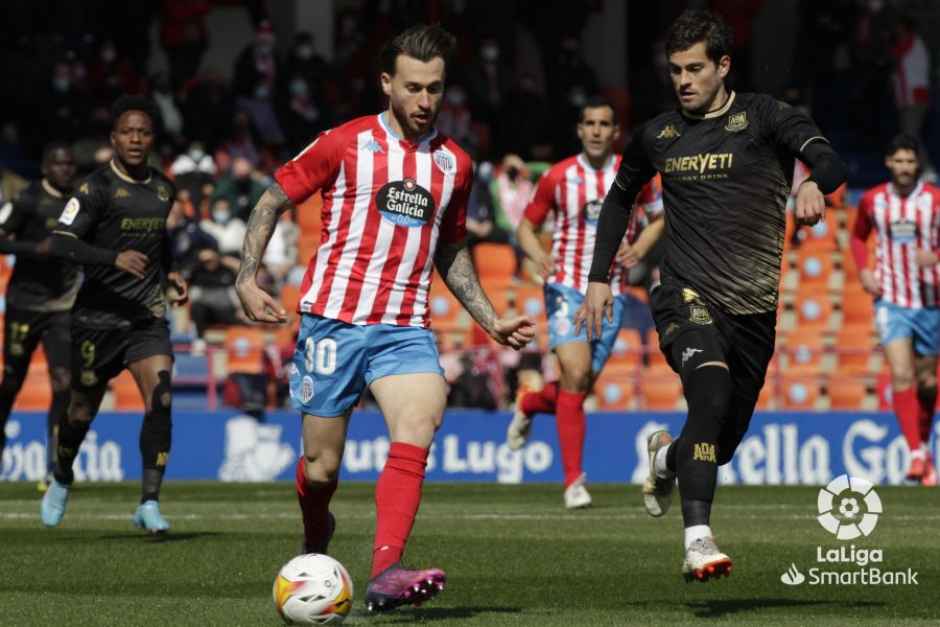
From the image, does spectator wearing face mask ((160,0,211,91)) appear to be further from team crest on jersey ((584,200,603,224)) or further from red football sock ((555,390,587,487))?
red football sock ((555,390,587,487))

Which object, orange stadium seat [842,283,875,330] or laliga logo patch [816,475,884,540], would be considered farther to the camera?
orange stadium seat [842,283,875,330]

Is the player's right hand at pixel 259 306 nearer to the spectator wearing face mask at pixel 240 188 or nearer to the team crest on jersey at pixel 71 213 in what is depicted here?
the team crest on jersey at pixel 71 213

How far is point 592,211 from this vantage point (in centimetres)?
1305

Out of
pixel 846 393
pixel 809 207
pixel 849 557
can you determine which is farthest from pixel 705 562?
pixel 846 393

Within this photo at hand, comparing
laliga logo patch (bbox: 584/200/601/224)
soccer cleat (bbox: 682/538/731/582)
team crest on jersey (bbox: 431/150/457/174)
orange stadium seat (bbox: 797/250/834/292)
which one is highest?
orange stadium seat (bbox: 797/250/834/292)

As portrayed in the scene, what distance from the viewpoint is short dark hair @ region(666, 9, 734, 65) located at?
795cm

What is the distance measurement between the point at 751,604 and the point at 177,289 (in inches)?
178

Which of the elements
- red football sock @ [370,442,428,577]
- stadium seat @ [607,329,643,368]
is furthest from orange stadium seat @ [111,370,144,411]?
red football sock @ [370,442,428,577]

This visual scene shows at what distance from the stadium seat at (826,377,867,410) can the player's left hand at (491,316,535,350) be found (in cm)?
1225

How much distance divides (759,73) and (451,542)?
62.3ft

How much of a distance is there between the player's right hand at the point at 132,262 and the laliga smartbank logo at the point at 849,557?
12.3 feet

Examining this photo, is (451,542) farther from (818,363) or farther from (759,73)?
(759,73)

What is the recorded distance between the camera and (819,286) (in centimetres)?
2181

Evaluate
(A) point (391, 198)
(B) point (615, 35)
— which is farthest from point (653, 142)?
(B) point (615, 35)
